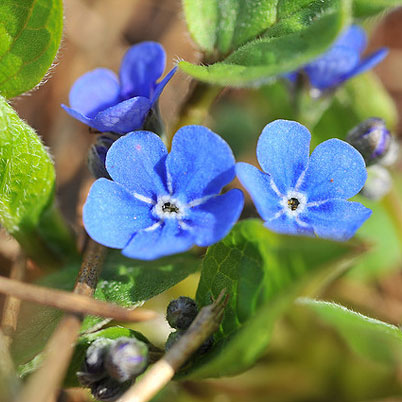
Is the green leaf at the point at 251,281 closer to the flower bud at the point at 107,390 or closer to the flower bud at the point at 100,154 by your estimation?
the flower bud at the point at 107,390

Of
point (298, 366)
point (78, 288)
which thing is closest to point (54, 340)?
point (78, 288)

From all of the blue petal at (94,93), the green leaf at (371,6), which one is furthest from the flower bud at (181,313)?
the green leaf at (371,6)

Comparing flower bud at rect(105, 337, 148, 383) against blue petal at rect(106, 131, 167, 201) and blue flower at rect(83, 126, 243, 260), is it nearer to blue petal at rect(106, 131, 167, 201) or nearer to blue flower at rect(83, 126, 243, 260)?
blue flower at rect(83, 126, 243, 260)

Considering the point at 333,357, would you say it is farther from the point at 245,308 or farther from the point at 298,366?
the point at 245,308

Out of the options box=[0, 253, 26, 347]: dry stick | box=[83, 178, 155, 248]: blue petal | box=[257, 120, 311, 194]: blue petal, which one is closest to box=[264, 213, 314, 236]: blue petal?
box=[257, 120, 311, 194]: blue petal

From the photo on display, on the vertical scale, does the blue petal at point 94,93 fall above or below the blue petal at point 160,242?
above

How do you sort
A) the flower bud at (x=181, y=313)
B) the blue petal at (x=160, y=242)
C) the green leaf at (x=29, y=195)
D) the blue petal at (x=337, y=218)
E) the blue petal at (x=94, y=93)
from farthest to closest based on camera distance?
the blue petal at (x=94, y=93) → the green leaf at (x=29, y=195) → the flower bud at (x=181, y=313) → the blue petal at (x=337, y=218) → the blue petal at (x=160, y=242)

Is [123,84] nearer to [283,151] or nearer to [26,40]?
[26,40]
